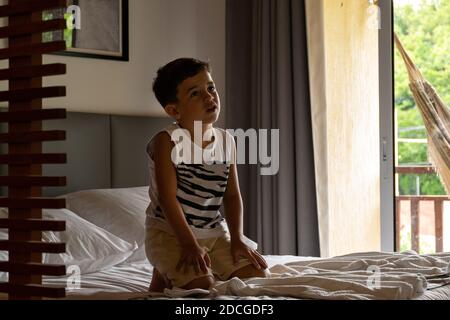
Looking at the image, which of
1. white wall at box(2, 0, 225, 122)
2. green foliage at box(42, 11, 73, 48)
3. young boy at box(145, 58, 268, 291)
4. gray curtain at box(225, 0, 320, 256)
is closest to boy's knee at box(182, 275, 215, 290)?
young boy at box(145, 58, 268, 291)

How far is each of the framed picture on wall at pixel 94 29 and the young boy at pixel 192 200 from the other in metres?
1.46

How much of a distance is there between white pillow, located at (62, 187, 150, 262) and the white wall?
0.58 meters

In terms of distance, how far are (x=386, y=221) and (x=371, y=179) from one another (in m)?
0.25

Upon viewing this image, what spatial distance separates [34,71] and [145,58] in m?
2.51

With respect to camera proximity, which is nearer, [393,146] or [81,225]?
[81,225]

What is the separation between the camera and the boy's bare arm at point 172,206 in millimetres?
2148

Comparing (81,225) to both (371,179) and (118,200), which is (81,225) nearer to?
(118,200)

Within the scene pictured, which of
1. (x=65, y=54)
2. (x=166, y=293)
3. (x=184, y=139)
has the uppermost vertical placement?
(x=65, y=54)

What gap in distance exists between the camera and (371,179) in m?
4.26

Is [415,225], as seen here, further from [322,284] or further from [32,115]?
[32,115]

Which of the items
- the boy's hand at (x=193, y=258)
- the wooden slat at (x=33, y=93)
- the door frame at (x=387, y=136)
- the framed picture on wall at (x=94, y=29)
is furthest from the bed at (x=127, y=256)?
the door frame at (x=387, y=136)

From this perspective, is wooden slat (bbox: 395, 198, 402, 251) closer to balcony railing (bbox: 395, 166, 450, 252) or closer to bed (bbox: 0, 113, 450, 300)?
balcony railing (bbox: 395, 166, 450, 252)

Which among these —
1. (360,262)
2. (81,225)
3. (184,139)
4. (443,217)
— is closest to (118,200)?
(81,225)

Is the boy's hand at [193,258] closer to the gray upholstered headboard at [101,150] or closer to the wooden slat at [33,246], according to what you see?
the wooden slat at [33,246]
